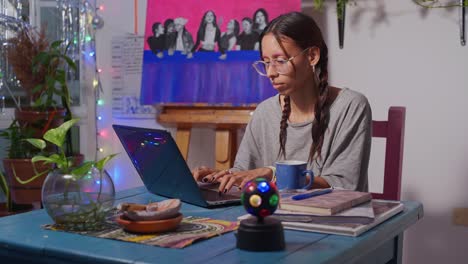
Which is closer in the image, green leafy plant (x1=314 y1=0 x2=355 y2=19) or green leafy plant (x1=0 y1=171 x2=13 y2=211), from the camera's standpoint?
green leafy plant (x1=314 y1=0 x2=355 y2=19)

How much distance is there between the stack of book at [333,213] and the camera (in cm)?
121

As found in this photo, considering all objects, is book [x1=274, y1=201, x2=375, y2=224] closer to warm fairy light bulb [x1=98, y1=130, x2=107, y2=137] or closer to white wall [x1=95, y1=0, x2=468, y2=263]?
white wall [x1=95, y1=0, x2=468, y2=263]

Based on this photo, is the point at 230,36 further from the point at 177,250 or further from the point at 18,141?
the point at 177,250

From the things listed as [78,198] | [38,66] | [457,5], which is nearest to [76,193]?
[78,198]

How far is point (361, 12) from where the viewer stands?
2947mm

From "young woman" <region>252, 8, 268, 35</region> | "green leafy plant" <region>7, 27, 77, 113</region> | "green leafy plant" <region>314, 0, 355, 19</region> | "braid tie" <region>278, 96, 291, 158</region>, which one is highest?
"green leafy plant" <region>314, 0, 355, 19</region>

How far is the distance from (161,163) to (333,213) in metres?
0.45

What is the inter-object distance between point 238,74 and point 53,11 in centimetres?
123

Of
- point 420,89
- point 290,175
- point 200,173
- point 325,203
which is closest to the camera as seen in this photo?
point 325,203

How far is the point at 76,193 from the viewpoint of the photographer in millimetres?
1230

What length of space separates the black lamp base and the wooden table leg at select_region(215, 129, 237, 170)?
1982 millimetres

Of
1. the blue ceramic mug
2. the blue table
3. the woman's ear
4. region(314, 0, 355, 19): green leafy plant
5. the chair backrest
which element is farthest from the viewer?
region(314, 0, 355, 19): green leafy plant

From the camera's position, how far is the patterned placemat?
113cm

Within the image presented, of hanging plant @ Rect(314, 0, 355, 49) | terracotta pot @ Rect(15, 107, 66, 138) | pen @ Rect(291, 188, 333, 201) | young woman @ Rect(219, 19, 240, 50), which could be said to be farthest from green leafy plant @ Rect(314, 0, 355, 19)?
pen @ Rect(291, 188, 333, 201)
